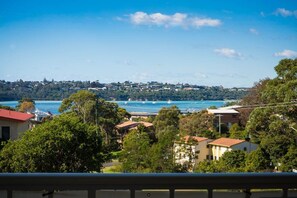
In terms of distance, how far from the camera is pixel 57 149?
4.56 m

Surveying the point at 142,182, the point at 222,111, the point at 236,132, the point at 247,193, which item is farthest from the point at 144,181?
the point at 236,132

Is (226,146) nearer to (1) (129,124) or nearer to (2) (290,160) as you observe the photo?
(2) (290,160)

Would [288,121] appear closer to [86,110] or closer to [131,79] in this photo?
[131,79]

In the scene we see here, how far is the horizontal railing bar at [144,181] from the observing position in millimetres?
1013

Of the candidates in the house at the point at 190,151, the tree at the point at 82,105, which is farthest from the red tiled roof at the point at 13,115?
Answer: the house at the point at 190,151

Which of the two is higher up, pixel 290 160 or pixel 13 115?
pixel 13 115

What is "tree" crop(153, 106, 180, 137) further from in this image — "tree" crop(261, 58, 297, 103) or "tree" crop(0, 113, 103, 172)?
"tree" crop(261, 58, 297, 103)

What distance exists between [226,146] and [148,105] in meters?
1.62

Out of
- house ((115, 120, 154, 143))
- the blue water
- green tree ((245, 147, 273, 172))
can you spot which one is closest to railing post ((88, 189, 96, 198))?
the blue water

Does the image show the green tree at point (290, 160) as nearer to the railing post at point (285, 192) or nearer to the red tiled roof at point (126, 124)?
the red tiled roof at point (126, 124)

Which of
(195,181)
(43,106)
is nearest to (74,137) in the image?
(43,106)

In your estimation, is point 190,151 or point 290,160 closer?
point 290,160

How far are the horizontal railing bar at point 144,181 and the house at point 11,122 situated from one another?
2.15m

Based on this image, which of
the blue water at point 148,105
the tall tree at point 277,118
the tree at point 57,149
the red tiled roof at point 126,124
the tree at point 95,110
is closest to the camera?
the blue water at point 148,105
